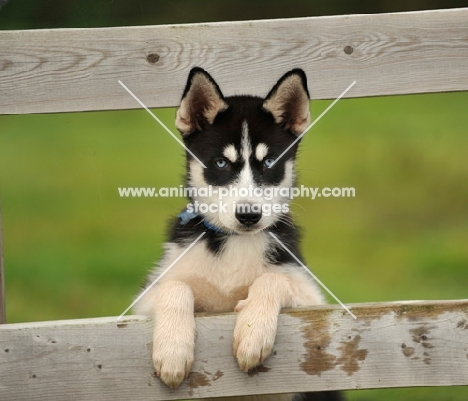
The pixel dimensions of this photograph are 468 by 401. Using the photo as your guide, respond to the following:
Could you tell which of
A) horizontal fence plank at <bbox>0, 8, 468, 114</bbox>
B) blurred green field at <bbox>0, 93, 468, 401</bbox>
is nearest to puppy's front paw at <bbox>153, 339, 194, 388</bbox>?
horizontal fence plank at <bbox>0, 8, 468, 114</bbox>

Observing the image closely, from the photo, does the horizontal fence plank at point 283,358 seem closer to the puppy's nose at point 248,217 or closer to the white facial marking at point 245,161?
the puppy's nose at point 248,217

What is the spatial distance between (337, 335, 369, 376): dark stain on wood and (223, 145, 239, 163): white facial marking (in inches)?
41.8

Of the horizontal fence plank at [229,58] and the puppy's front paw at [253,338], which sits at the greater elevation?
the horizontal fence plank at [229,58]

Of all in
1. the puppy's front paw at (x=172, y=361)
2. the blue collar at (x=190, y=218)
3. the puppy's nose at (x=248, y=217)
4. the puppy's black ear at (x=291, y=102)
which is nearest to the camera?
the puppy's front paw at (x=172, y=361)

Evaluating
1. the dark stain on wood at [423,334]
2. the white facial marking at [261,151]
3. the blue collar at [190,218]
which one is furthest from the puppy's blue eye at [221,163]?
the dark stain on wood at [423,334]

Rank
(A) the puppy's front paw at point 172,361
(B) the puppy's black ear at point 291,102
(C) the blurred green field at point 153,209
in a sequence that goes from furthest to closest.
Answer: (C) the blurred green field at point 153,209 < (B) the puppy's black ear at point 291,102 < (A) the puppy's front paw at point 172,361

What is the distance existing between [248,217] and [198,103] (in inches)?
25.5

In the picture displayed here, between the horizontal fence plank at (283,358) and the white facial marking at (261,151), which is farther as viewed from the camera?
the white facial marking at (261,151)

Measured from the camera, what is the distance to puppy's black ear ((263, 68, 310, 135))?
11.7ft

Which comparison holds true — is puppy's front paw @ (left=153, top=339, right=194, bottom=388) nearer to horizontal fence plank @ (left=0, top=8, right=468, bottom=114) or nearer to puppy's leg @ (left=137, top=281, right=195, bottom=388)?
puppy's leg @ (left=137, top=281, right=195, bottom=388)

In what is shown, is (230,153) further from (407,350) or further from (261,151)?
(407,350)

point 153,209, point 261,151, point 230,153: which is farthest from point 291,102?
point 153,209

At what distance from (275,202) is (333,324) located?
0.86 meters

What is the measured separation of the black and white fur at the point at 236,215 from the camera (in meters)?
3.50
